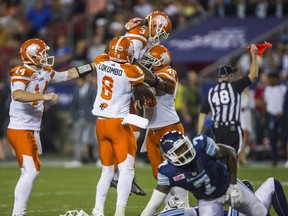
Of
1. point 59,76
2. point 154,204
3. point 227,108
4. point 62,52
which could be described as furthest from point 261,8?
point 154,204

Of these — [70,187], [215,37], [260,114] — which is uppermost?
[215,37]

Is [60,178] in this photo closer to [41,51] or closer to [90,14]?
[41,51]

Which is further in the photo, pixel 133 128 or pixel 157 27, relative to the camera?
pixel 133 128

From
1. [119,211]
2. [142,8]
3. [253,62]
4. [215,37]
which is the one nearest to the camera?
[119,211]

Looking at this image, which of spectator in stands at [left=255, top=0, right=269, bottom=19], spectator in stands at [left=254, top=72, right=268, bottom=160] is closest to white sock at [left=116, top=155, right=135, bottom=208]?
spectator in stands at [left=254, top=72, right=268, bottom=160]

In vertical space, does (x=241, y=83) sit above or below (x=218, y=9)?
below

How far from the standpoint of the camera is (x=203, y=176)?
25.7ft

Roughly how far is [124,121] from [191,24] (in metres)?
10.9

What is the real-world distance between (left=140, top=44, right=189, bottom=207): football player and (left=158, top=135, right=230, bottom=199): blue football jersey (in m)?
Result: 1.86

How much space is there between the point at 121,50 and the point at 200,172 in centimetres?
197

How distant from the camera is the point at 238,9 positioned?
64.8ft

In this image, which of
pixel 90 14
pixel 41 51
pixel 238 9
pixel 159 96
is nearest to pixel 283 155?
pixel 238 9

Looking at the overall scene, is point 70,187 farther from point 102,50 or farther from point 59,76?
point 102,50

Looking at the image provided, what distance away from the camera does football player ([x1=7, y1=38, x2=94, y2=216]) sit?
912cm
